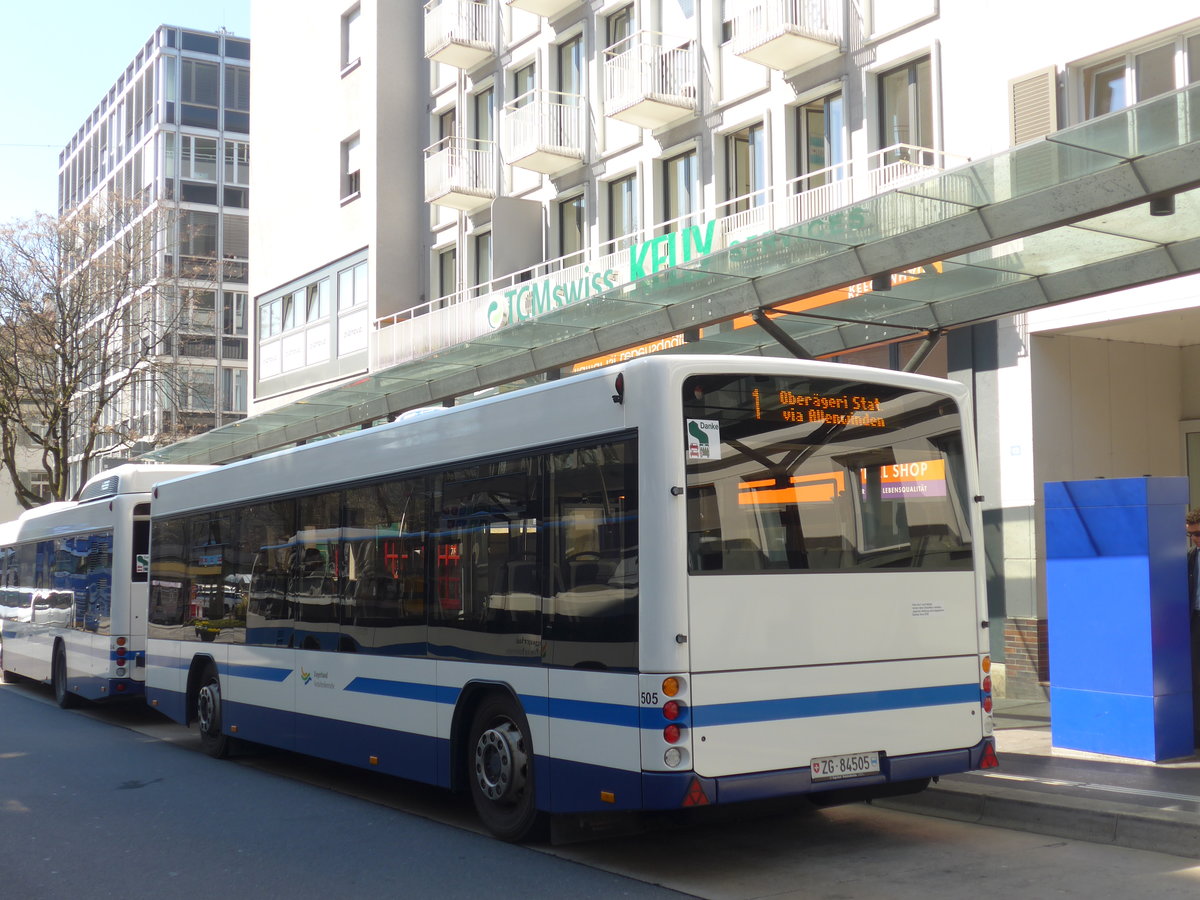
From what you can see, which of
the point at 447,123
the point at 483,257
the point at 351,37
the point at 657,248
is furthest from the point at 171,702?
the point at 351,37

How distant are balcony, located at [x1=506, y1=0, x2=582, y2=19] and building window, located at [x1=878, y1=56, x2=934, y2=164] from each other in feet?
28.5

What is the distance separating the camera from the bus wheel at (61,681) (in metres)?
18.7

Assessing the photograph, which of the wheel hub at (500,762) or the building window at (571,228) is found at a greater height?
the building window at (571,228)

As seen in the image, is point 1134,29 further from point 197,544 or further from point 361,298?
point 361,298

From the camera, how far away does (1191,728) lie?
10.2 m

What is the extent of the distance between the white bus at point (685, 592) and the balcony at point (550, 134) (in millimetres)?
15848

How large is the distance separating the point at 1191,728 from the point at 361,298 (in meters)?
23.3

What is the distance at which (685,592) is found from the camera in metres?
7.06

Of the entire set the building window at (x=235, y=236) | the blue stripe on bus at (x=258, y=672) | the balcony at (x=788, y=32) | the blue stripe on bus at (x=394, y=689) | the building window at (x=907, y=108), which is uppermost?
the building window at (x=235, y=236)

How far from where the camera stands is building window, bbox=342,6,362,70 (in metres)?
32.0

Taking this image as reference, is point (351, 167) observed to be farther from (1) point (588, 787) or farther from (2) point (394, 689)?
(1) point (588, 787)

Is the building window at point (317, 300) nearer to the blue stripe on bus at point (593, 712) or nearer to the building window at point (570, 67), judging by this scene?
the building window at point (570, 67)

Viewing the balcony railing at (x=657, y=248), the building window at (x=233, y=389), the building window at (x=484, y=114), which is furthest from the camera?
the building window at (x=233, y=389)

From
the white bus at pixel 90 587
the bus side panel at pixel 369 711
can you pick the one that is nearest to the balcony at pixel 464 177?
the white bus at pixel 90 587
